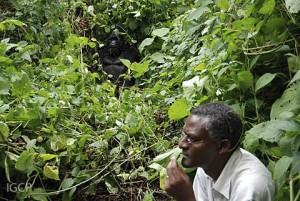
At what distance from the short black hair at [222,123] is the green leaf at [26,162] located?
3.23 ft

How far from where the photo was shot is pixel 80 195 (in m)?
2.76

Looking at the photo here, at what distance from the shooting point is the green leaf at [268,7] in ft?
7.21

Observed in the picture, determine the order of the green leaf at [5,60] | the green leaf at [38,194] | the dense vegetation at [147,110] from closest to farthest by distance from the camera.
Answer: the dense vegetation at [147,110]
the green leaf at [38,194]
the green leaf at [5,60]

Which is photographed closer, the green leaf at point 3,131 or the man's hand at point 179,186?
the man's hand at point 179,186

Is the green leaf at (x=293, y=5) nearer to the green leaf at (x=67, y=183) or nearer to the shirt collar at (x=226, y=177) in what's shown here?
the shirt collar at (x=226, y=177)

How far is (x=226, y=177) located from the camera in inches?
75.7

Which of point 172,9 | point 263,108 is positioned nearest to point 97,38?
point 172,9

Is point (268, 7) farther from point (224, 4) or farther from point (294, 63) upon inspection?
point (224, 4)

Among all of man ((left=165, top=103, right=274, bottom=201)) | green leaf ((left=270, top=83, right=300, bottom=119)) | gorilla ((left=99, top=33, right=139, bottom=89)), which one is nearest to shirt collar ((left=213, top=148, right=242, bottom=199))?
man ((left=165, top=103, right=274, bottom=201))

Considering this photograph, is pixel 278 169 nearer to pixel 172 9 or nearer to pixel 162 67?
pixel 162 67

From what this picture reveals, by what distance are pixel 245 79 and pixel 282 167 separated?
584 millimetres

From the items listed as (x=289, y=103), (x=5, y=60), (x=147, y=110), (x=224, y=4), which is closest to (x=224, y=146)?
(x=289, y=103)

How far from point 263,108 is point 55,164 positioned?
1203 millimetres

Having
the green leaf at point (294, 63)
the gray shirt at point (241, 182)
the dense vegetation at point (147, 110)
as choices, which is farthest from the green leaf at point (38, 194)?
the green leaf at point (294, 63)
